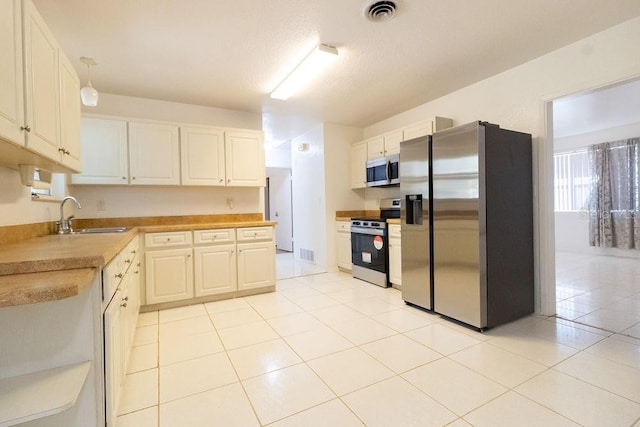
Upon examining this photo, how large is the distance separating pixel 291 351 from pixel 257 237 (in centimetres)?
177

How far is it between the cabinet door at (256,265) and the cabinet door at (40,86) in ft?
7.10

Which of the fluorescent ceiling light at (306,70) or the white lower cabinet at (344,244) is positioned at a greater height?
the fluorescent ceiling light at (306,70)

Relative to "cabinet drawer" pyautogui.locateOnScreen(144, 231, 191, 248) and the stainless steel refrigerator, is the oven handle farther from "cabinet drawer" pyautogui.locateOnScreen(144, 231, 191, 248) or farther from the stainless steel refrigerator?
"cabinet drawer" pyautogui.locateOnScreen(144, 231, 191, 248)

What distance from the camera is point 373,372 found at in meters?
1.97

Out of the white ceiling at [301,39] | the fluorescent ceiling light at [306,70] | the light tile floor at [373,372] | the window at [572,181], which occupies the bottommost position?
the light tile floor at [373,372]

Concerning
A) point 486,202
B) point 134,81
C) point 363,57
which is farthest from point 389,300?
point 134,81

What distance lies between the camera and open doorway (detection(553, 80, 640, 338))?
3.00 metres

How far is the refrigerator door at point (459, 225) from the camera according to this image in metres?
2.54

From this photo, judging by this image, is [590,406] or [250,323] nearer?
[590,406]

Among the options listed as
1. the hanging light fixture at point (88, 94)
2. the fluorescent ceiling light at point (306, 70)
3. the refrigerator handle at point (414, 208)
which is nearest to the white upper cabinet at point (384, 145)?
the refrigerator handle at point (414, 208)

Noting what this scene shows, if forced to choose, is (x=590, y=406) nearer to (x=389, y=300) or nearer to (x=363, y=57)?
(x=389, y=300)

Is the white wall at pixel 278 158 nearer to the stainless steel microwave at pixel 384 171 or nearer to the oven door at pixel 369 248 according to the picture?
the stainless steel microwave at pixel 384 171

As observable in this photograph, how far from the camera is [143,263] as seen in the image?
3.17m

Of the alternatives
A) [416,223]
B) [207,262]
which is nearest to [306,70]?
[416,223]
